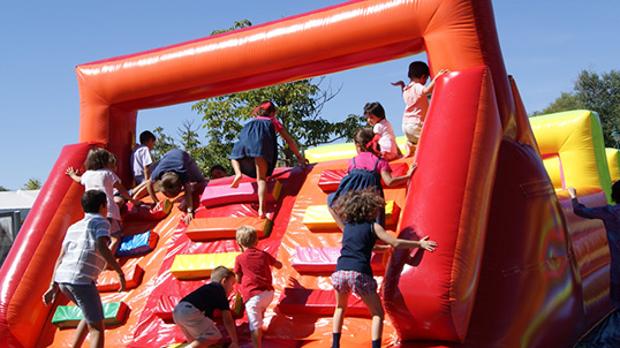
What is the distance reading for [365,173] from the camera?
4613 mm

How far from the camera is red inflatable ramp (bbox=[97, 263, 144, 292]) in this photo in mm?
5531

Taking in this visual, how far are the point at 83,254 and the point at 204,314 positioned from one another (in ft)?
2.92

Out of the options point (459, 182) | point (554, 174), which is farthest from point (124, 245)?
point (554, 174)

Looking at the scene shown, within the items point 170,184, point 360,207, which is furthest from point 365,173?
point 170,184

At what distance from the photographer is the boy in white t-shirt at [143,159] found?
21.7 feet

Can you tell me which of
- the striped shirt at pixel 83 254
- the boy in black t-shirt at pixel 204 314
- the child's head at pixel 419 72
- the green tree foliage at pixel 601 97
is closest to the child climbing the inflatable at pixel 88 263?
the striped shirt at pixel 83 254

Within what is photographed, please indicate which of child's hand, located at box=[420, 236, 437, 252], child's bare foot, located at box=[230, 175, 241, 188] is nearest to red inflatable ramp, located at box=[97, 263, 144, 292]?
child's bare foot, located at box=[230, 175, 241, 188]

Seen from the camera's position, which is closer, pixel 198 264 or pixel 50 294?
pixel 50 294

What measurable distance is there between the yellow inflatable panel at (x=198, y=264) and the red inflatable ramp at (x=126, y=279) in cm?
41

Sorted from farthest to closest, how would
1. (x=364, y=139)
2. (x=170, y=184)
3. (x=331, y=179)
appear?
(x=170, y=184) < (x=331, y=179) < (x=364, y=139)

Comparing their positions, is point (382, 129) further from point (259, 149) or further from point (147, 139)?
point (147, 139)

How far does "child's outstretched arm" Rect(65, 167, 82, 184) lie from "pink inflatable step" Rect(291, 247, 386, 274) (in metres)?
2.25

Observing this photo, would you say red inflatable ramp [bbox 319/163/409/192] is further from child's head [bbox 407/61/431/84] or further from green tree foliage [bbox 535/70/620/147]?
green tree foliage [bbox 535/70/620/147]

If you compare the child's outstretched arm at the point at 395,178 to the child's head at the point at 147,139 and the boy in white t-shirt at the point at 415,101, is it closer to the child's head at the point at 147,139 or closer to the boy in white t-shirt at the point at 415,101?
the boy in white t-shirt at the point at 415,101
